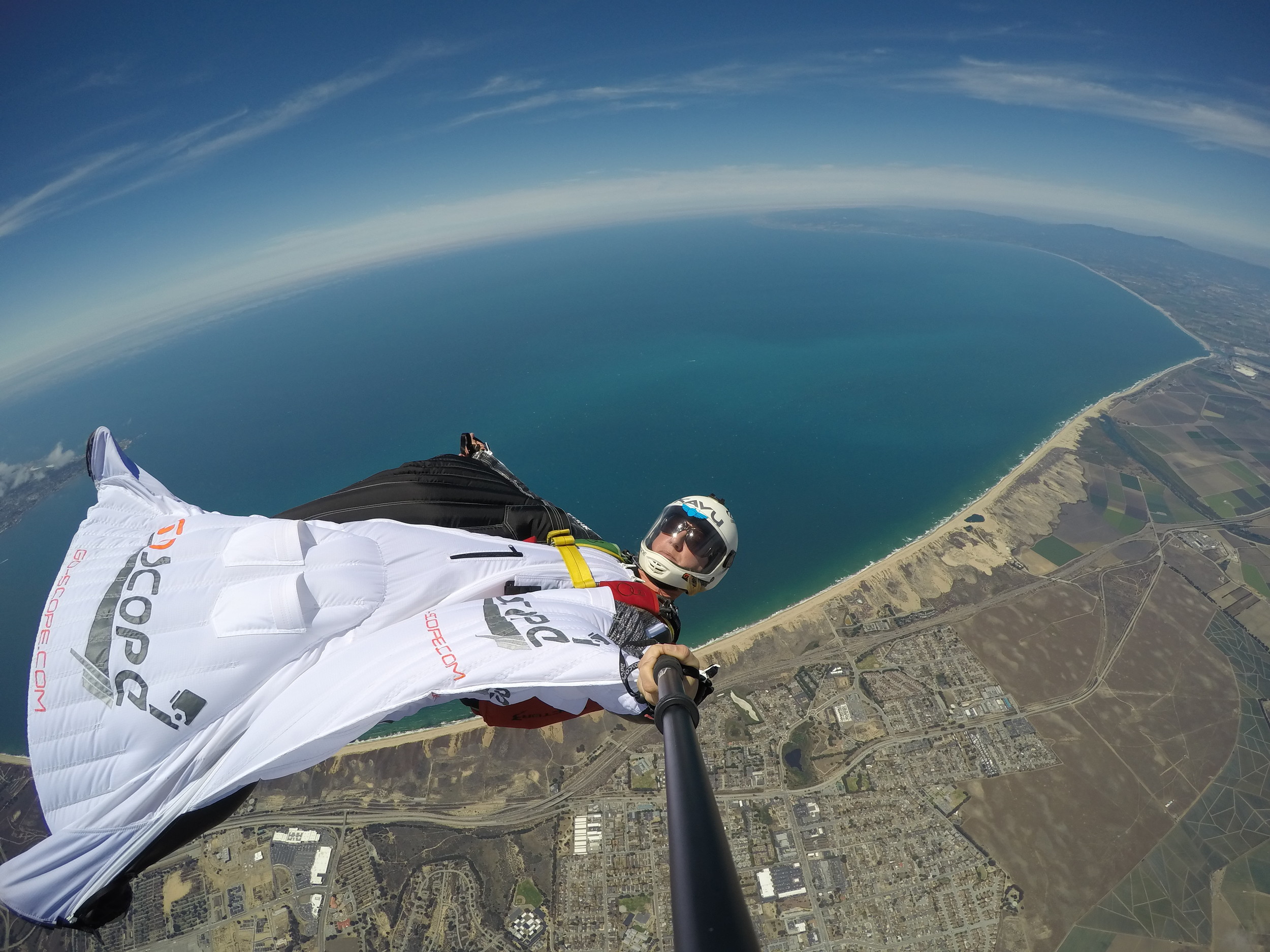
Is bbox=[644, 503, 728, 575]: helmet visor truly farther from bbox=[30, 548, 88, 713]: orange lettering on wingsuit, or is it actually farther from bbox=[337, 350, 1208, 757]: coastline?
bbox=[337, 350, 1208, 757]: coastline

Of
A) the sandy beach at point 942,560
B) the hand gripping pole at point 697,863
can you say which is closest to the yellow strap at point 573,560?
the hand gripping pole at point 697,863

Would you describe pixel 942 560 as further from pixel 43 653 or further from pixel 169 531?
pixel 43 653

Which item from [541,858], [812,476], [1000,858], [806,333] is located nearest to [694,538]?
[541,858]

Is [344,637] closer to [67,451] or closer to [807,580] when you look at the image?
[807,580]

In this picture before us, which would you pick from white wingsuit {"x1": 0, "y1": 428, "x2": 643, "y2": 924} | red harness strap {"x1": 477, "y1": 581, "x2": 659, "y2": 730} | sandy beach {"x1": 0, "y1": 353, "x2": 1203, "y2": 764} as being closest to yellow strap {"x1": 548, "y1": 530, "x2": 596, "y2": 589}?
red harness strap {"x1": 477, "y1": 581, "x2": 659, "y2": 730}

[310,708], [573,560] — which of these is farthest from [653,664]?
[310,708]

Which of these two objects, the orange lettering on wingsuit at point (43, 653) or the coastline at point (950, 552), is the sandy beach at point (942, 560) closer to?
the coastline at point (950, 552)
